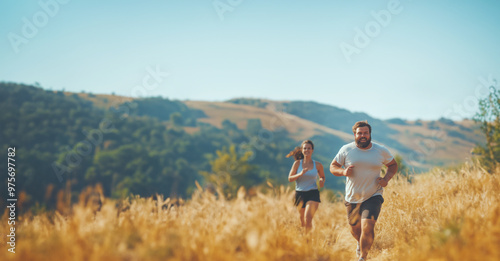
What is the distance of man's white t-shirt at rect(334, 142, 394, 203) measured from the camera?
15.0 ft

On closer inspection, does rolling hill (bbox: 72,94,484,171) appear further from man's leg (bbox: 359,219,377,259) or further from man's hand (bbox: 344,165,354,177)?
man's leg (bbox: 359,219,377,259)

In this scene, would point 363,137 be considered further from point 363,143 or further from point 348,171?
point 348,171

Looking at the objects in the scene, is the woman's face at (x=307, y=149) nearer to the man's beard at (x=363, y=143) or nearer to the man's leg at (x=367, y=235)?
the man's beard at (x=363, y=143)

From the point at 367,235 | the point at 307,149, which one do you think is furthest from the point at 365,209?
the point at 307,149

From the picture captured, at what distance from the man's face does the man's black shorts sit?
751mm

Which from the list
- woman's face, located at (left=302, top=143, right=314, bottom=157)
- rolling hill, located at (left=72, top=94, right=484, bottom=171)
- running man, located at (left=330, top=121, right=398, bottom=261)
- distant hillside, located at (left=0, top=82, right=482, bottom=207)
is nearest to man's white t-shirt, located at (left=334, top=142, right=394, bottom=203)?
running man, located at (left=330, top=121, right=398, bottom=261)

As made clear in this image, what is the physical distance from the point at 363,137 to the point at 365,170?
1.54 ft

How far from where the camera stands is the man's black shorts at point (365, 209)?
4.40m

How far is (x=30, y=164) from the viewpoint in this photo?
65.1m

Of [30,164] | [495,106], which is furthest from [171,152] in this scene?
[495,106]

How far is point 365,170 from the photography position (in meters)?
4.62

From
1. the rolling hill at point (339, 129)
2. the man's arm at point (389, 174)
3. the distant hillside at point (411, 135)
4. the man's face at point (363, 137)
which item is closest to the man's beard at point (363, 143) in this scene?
the man's face at point (363, 137)

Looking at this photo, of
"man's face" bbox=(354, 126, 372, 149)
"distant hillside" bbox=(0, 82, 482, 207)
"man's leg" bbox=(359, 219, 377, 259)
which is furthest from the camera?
"distant hillside" bbox=(0, 82, 482, 207)

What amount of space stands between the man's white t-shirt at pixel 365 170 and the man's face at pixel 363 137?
8 centimetres
